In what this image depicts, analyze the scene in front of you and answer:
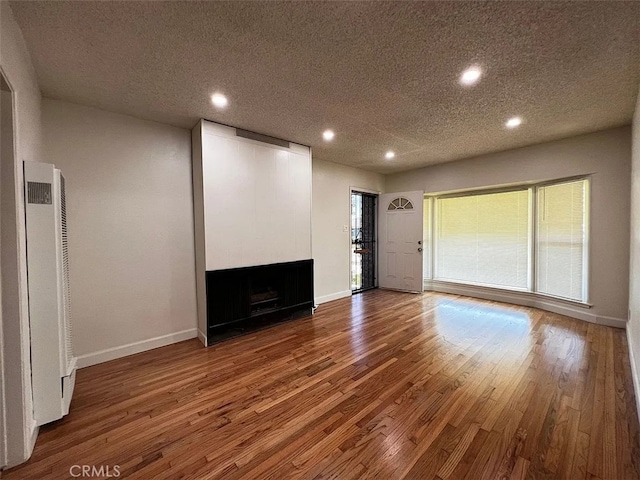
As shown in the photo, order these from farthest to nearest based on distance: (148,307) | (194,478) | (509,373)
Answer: (148,307) → (509,373) → (194,478)

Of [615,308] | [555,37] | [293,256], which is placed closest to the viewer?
[555,37]

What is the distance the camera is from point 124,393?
2.15 metres

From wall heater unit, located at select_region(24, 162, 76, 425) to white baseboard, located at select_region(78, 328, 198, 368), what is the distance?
1.01m

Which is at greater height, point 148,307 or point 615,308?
point 148,307

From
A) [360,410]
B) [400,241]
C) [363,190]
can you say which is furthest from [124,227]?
[400,241]

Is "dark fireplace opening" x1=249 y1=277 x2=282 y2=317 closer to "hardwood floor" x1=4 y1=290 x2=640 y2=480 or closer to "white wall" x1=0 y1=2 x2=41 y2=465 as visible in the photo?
"hardwood floor" x1=4 y1=290 x2=640 y2=480

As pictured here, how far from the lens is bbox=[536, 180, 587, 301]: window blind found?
3740 mm

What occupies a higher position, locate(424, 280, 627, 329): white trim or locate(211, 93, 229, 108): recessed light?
locate(211, 93, 229, 108): recessed light

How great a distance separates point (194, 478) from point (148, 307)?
2117mm

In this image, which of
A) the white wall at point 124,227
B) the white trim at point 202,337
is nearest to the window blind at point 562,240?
the white trim at point 202,337

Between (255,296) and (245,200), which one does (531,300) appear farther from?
(245,200)

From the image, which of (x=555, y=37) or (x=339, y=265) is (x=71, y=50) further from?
(x=339, y=265)

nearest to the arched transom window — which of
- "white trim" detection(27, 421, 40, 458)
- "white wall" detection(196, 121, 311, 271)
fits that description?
"white wall" detection(196, 121, 311, 271)

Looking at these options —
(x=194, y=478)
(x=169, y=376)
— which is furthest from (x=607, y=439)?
(x=169, y=376)
